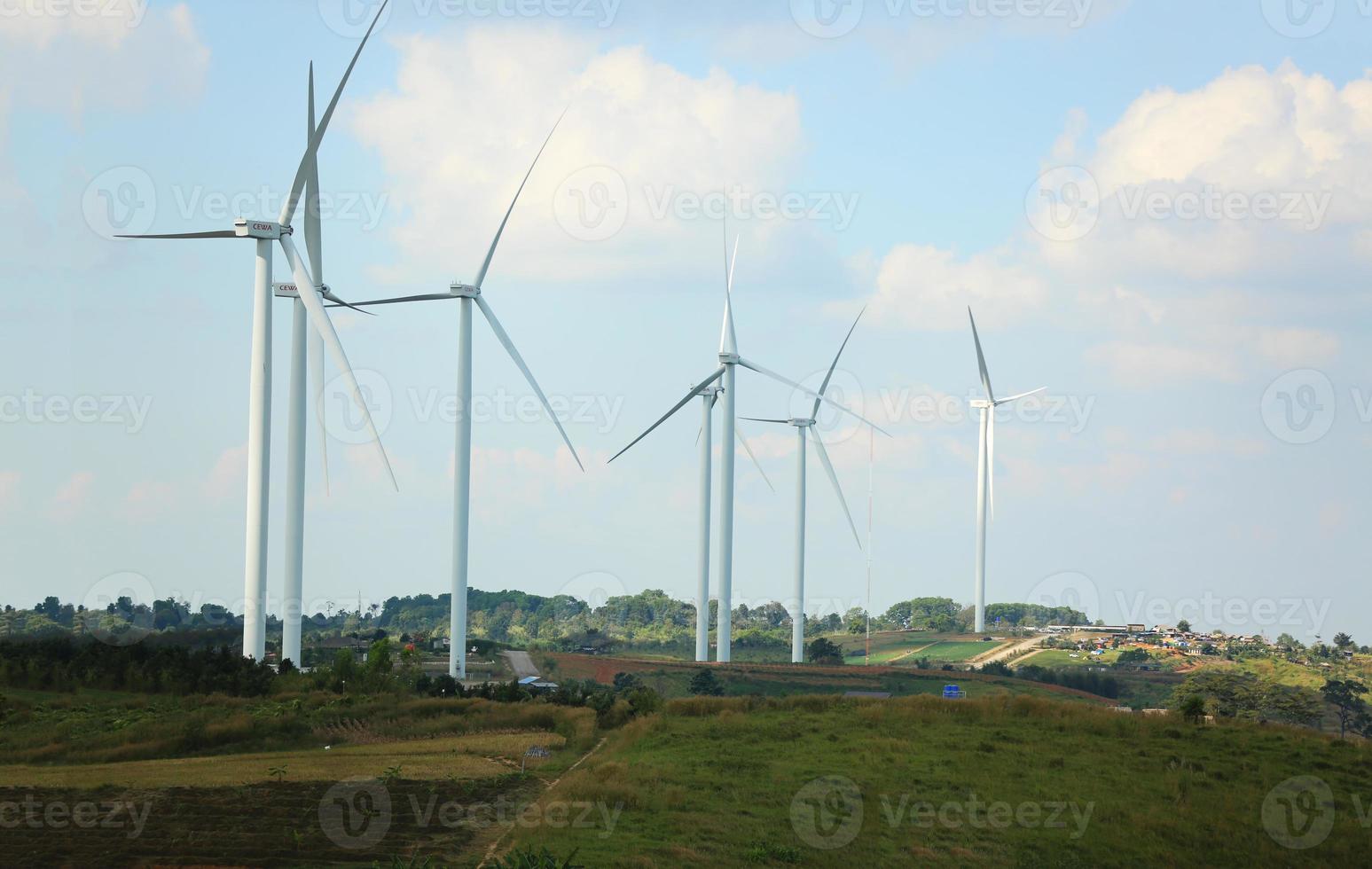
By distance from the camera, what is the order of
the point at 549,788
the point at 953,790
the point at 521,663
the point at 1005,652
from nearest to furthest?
1. the point at 549,788
2. the point at 953,790
3. the point at 521,663
4. the point at 1005,652

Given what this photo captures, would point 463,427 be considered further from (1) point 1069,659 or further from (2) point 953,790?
(1) point 1069,659

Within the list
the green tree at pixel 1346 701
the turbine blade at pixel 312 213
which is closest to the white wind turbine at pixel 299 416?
the turbine blade at pixel 312 213

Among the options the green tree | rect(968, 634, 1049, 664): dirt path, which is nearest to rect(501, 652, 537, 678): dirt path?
rect(968, 634, 1049, 664): dirt path

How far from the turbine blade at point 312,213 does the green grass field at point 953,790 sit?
32908 mm

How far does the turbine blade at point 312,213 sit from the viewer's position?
2793 inches

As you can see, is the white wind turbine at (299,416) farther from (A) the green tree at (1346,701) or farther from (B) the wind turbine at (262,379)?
(A) the green tree at (1346,701)

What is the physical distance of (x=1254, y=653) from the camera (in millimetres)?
154125

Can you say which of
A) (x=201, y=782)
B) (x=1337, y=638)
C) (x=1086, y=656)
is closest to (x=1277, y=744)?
(x=201, y=782)

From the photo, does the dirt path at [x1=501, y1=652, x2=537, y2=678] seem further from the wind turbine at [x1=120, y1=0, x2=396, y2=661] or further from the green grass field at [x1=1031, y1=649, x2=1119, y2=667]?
the green grass field at [x1=1031, y1=649, x2=1119, y2=667]

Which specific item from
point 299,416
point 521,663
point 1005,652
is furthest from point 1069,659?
point 299,416

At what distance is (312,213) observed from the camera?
241 ft

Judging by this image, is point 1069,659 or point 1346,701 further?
point 1069,659

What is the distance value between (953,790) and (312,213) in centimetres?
4734

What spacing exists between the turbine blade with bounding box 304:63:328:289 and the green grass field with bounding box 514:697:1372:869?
32.9m
